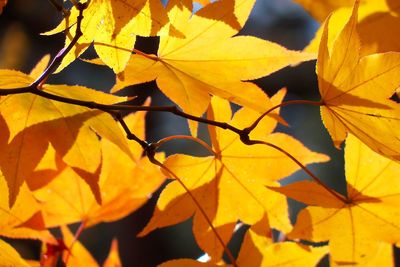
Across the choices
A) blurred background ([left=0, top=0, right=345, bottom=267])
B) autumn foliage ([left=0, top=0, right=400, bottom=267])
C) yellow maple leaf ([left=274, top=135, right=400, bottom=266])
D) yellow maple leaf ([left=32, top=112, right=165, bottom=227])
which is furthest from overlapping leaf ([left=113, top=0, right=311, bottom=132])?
blurred background ([left=0, top=0, right=345, bottom=267])

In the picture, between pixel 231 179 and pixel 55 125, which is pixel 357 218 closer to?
pixel 231 179

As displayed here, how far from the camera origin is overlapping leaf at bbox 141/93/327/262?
2.40ft

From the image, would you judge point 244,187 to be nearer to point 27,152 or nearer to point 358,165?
point 358,165

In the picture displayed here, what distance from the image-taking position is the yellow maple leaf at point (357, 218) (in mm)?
694

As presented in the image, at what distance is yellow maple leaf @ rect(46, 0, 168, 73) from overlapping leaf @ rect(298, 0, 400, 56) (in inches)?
12.4

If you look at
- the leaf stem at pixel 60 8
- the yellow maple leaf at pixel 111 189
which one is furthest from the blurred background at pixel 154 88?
the leaf stem at pixel 60 8

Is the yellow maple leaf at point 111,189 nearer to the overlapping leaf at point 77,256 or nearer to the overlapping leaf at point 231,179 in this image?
the overlapping leaf at point 77,256

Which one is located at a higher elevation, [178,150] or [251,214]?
[251,214]

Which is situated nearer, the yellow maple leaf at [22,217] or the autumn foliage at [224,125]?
the autumn foliage at [224,125]

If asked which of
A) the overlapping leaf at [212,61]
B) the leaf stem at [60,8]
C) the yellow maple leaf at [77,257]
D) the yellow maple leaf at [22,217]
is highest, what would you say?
the leaf stem at [60,8]

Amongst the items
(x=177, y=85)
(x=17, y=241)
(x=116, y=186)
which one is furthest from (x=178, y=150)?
(x=177, y=85)

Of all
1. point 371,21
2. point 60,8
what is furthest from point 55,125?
point 371,21

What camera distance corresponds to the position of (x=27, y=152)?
62 centimetres

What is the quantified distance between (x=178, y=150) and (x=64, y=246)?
3.72 m
